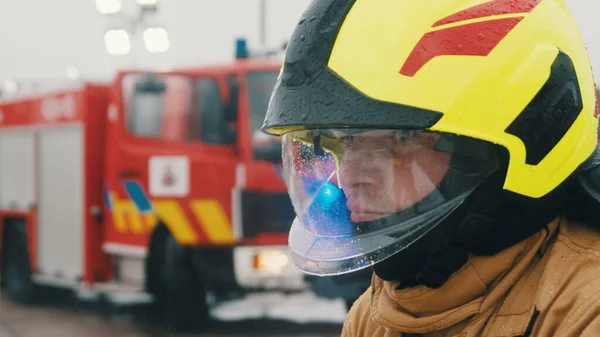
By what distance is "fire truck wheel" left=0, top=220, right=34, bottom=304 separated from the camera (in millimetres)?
9766

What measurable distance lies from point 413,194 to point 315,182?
318mm

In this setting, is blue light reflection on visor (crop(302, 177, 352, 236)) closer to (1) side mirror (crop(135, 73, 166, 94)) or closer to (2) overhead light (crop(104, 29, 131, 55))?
(1) side mirror (crop(135, 73, 166, 94))

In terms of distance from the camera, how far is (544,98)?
1418 mm

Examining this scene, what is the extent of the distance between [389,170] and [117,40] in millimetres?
13760

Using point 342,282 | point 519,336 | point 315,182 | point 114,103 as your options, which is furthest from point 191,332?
point 519,336

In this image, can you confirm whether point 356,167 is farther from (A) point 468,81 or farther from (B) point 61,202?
(B) point 61,202

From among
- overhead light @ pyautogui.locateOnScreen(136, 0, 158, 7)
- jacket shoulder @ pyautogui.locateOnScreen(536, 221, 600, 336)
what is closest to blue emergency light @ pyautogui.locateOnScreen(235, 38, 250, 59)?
jacket shoulder @ pyautogui.locateOnScreen(536, 221, 600, 336)

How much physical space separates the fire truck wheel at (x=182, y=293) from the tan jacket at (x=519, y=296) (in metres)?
5.65

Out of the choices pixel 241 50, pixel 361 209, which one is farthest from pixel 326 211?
pixel 241 50

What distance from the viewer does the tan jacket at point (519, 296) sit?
1.22 meters

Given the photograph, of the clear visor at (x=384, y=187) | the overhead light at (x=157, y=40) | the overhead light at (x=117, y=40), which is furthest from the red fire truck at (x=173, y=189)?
the overhead light at (x=157, y=40)

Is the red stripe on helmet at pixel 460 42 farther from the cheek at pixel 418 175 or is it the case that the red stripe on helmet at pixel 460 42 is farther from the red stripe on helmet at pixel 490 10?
the cheek at pixel 418 175

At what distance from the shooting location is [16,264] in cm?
1003

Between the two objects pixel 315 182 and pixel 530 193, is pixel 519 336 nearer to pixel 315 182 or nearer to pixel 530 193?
pixel 530 193
